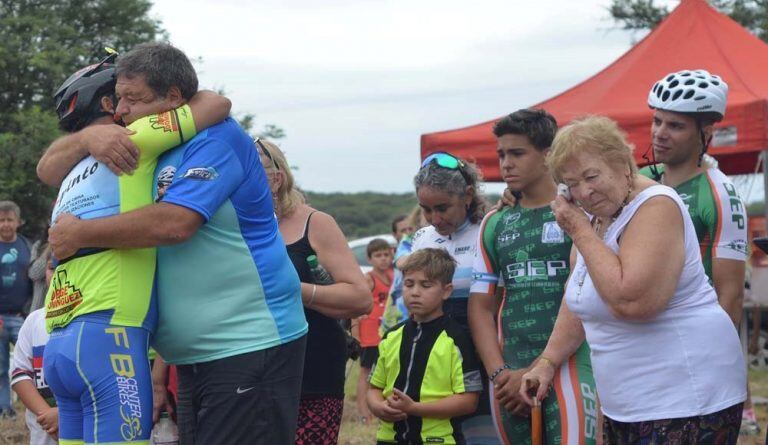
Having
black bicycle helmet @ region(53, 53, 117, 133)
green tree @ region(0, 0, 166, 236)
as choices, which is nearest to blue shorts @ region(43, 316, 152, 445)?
black bicycle helmet @ region(53, 53, 117, 133)

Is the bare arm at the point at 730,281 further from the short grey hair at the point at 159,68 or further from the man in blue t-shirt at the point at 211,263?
the short grey hair at the point at 159,68

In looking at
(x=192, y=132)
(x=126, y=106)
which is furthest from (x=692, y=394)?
(x=126, y=106)

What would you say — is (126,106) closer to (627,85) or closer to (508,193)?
(508,193)

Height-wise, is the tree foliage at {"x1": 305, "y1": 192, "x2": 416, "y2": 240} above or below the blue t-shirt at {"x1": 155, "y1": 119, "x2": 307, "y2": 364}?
below

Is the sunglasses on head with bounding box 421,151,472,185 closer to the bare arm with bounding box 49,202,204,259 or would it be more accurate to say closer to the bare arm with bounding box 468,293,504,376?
the bare arm with bounding box 468,293,504,376

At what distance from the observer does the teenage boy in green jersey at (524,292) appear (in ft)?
13.9

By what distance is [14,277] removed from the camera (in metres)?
11.1

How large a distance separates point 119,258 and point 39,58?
16.5 metres

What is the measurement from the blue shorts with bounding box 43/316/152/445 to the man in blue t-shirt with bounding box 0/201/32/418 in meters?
8.27

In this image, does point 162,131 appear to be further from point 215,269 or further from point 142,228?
point 215,269

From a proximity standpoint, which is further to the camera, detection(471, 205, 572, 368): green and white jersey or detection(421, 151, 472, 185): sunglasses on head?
detection(421, 151, 472, 185): sunglasses on head

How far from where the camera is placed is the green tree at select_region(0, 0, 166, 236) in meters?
17.6

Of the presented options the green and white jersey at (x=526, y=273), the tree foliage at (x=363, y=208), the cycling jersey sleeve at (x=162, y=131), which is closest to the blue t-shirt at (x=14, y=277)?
the green and white jersey at (x=526, y=273)

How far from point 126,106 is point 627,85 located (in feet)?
21.2
